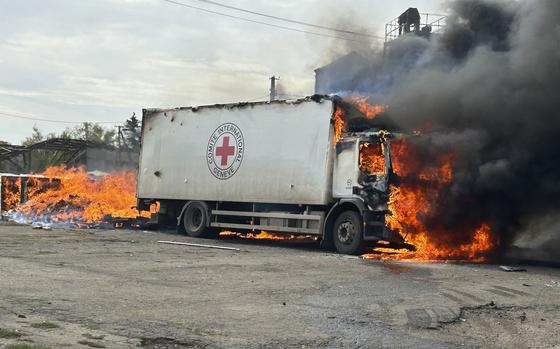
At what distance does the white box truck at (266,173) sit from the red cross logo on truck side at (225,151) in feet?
0.09

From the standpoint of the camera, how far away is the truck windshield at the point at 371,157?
1353 cm

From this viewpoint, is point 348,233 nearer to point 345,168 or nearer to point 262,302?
point 345,168

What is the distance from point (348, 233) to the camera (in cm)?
1364

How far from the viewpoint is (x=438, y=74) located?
46.7ft

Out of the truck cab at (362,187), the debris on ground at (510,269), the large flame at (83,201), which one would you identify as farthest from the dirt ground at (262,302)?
the large flame at (83,201)

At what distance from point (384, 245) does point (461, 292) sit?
5230 millimetres

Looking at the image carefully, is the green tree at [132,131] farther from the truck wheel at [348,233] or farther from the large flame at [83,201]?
the truck wheel at [348,233]

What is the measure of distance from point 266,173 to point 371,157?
3122 millimetres

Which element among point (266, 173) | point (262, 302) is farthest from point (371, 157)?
point (262, 302)

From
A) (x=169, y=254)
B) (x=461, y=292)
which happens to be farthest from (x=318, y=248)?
(x=461, y=292)

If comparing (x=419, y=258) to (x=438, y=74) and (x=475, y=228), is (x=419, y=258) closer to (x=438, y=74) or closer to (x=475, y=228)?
(x=475, y=228)

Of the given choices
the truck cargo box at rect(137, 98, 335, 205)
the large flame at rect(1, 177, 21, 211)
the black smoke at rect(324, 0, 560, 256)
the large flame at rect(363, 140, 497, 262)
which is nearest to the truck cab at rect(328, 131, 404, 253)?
the large flame at rect(363, 140, 497, 262)

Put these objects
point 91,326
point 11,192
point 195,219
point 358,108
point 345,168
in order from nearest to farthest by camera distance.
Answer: point 91,326 < point 345,168 < point 358,108 < point 195,219 < point 11,192

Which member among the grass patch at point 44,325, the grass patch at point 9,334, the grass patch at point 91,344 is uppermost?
the grass patch at point 9,334
